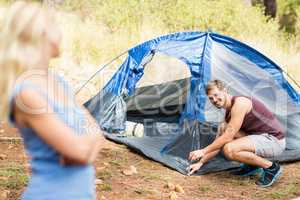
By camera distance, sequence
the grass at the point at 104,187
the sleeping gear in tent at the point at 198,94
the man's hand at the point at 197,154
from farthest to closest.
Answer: the sleeping gear in tent at the point at 198,94, the man's hand at the point at 197,154, the grass at the point at 104,187

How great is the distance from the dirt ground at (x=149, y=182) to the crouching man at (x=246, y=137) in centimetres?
17

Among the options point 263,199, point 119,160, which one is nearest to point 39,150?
point 263,199

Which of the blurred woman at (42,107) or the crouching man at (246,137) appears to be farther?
the crouching man at (246,137)

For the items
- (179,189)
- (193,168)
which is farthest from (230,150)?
(179,189)

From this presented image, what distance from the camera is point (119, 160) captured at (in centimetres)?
521

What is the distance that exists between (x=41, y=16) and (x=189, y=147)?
3.73 metres

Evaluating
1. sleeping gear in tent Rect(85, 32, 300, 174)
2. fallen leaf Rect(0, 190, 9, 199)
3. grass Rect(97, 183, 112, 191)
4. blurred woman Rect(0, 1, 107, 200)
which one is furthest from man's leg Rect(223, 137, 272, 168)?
blurred woman Rect(0, 1, 107, 200)

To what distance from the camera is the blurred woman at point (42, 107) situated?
1542 millimetres

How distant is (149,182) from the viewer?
15.3ft

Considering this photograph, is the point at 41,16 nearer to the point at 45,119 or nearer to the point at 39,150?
the point at 45,119

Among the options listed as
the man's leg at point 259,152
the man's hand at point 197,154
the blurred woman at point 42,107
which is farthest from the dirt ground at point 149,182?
the blurred woman at point 42,107

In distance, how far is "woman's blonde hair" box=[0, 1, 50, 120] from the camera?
153 cm

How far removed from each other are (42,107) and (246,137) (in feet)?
10.9

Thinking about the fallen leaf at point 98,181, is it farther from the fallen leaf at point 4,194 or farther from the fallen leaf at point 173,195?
the fallen leaf at point 4,194
